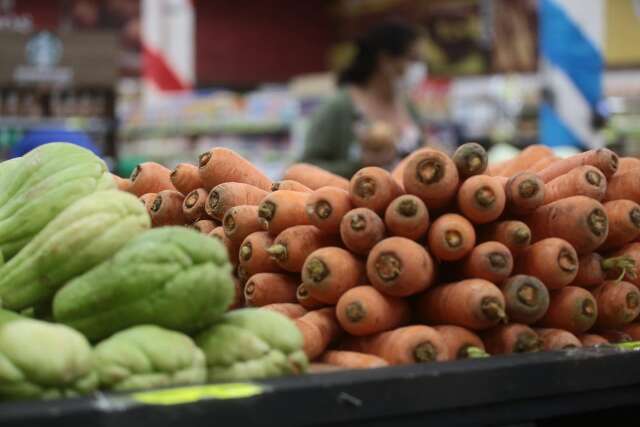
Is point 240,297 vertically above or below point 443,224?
below

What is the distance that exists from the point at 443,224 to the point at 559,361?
26 cm

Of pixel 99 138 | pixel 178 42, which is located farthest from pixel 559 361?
pixel 178 42

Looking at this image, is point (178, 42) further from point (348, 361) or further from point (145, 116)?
point (348, 361)

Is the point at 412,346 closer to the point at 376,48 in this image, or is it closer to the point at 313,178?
the point at 313,178

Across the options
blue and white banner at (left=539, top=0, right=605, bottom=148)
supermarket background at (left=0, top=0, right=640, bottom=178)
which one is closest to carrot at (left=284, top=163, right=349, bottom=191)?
supermarket background at (left=0, top=0, right=640, bottom=178)

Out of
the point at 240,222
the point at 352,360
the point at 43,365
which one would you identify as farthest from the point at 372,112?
the point at 43,365

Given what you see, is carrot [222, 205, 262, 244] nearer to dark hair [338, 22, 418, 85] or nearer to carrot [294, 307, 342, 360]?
carrot [294, 307, 342, 360]

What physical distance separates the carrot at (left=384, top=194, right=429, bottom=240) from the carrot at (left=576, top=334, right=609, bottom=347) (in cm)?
32

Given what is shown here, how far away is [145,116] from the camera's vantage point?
29.3 feet

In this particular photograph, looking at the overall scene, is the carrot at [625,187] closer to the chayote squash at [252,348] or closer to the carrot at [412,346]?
the carrot at [412,346]

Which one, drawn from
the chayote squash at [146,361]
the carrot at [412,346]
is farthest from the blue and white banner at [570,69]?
the chayote squash at [146,361]

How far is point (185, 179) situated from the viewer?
161 cm

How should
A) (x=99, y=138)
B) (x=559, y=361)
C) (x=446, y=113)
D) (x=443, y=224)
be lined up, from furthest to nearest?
(x=446, y=113), (x=99, y=138), (x=443, y=224), (x=559, y=361)

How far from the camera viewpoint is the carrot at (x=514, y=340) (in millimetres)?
1284
